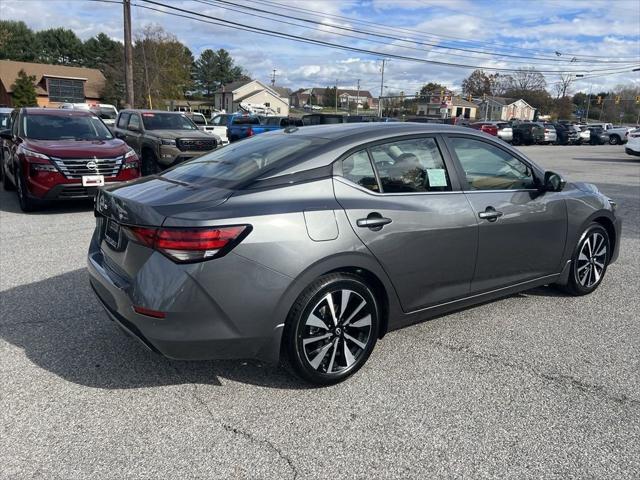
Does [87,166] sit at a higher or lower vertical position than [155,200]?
lower

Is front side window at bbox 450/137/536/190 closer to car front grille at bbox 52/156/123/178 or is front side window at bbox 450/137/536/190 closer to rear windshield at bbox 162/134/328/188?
rear windshield at bbox 162/134/328/188

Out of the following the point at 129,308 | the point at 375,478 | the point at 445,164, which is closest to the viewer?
the point at 375,478

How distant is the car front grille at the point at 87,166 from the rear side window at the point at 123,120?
597 cm

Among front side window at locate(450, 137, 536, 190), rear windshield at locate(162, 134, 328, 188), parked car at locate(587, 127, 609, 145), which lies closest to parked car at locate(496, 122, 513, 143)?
parked car at locate(587, 127, 609, 145)

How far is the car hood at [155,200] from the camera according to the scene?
2883mm

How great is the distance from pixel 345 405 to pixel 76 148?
22.8ft

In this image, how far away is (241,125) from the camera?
21.8m

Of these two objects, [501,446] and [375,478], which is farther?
[501,446]

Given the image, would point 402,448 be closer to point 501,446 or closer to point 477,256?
point 501,446

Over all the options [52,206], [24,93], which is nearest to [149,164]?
[52,206]

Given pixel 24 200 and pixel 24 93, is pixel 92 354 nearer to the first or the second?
pixel 24 200

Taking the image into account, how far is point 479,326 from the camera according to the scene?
4.23 meters

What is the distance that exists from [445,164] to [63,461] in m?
3.04

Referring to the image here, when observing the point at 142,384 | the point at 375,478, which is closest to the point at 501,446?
the point at 375,478
